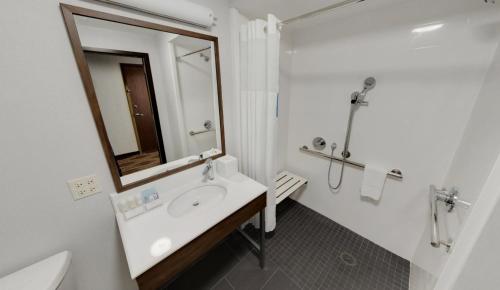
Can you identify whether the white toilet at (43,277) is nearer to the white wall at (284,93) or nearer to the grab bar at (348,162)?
the white wall at (284,93)

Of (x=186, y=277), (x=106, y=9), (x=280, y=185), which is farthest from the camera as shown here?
(x=280, y=185)

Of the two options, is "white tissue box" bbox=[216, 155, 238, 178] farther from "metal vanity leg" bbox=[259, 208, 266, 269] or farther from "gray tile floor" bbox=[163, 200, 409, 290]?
"gray tile floor" bbox=[163, 200, 409, 290]

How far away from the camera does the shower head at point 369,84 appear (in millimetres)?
1437

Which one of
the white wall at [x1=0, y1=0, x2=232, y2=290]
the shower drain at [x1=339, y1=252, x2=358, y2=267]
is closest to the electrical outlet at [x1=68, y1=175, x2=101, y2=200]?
the white wall at [x1=0, y1=0, x2=232, y2=290]

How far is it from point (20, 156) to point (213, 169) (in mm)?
1009

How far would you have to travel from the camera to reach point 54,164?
0.83m

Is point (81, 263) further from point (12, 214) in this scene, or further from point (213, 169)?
point (213, 169)

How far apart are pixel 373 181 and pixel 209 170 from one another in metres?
1.49

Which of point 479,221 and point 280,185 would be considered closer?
point 479,221

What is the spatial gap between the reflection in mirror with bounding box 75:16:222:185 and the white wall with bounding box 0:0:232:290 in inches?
3.4

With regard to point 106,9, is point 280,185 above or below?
below

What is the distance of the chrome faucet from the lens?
1.39 m

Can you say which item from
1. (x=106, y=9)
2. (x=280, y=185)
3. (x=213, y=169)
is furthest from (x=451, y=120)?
(x=106, y=9)

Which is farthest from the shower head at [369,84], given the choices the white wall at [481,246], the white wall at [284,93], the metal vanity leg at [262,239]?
the metal vanity leg at [262,239]
